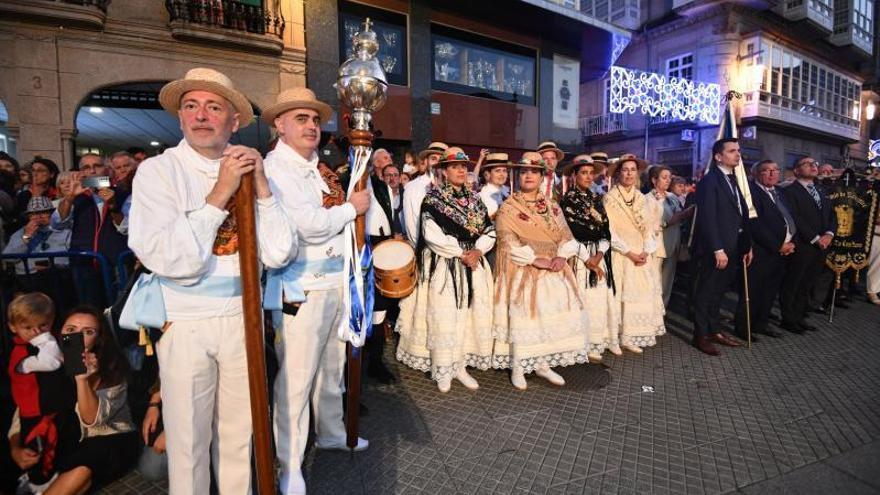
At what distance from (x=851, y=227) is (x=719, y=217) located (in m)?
3.40

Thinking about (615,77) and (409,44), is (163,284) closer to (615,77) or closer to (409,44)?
(409,44)

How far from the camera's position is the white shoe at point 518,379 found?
3.86 meters

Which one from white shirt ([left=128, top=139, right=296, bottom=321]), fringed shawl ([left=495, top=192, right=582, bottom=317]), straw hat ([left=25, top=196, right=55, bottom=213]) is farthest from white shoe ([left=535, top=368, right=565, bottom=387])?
straw hat ([left=25, top=196, right=55, bottom=213])

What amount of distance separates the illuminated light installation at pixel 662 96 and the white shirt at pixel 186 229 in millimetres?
13422

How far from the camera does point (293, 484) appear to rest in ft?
7.86

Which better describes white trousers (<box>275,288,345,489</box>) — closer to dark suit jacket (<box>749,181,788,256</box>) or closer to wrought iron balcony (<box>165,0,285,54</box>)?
dark suit jacket (<box>749,181,788,256</box>)

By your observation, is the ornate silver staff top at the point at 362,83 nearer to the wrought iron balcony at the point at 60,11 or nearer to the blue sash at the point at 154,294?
the blue sash at the point at 154,294

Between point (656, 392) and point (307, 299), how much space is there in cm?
313

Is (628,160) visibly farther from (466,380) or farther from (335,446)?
(335,446)

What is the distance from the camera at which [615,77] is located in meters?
13.1

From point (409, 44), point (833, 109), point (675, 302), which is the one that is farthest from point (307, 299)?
point (833, 109)

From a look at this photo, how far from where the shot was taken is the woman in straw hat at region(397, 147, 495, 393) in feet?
12.5

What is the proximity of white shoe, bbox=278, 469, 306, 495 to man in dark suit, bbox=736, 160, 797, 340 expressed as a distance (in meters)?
5.35

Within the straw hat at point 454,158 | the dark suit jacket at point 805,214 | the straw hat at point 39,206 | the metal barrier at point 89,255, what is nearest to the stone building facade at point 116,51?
Answer: the straw hat at point 39,206
